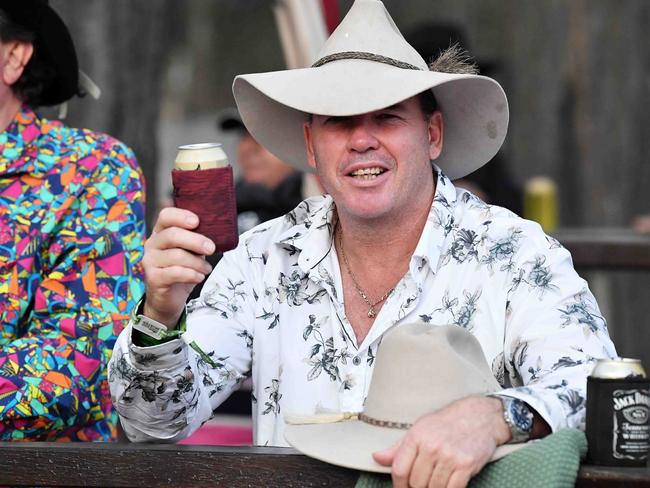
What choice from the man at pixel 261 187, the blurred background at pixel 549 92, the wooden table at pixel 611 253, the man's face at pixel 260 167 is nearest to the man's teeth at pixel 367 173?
the man at pixel 261 187

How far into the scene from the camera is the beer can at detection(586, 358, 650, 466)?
246cm

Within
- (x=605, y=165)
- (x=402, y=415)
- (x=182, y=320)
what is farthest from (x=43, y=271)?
(x=605, y=165)

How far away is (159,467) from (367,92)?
984mm

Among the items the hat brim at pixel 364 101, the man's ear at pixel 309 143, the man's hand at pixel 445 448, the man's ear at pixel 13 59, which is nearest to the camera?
the man's hand at pixel 445 448

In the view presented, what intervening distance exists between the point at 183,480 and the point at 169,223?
0.53m

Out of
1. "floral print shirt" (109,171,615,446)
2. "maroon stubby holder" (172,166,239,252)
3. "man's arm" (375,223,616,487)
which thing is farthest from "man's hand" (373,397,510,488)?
"maroon stubby holder" (172,166,239,252)

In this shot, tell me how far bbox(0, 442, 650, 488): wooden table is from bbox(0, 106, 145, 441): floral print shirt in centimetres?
44

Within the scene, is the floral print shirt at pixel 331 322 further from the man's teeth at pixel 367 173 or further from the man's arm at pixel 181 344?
the man's teeth at pixel 367 173

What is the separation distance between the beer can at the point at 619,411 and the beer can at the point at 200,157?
2.76ft

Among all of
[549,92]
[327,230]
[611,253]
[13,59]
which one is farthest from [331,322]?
[549,92]

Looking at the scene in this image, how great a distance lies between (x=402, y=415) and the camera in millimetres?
2598

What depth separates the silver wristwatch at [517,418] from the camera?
8.41 ft

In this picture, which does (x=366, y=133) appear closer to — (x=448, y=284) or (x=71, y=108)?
(x=448, y=284)

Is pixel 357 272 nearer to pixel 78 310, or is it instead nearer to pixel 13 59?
pixel 78 310
